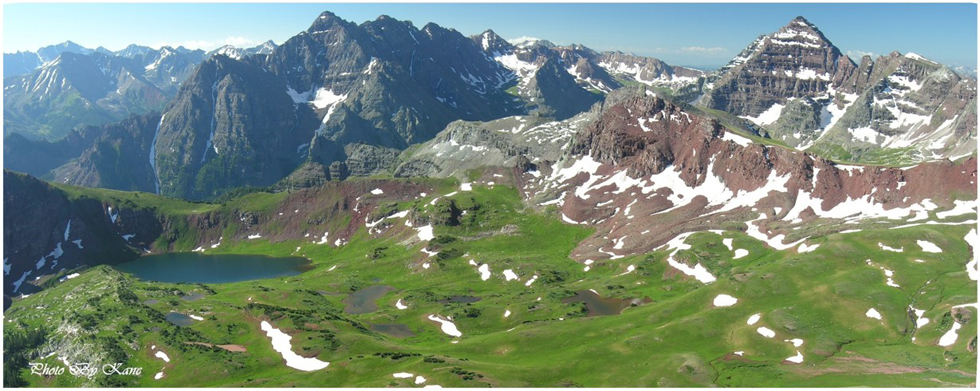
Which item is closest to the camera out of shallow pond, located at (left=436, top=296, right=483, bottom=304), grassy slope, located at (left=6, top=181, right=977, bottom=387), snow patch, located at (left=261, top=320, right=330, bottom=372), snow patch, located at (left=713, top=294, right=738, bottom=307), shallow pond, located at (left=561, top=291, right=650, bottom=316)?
grassy slope, located at (left=6, top=181, right=977, bottom=387)

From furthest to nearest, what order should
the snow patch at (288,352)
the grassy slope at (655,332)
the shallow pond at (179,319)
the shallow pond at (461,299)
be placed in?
the shallow pond at (461,299)
the shallow pond at (179,319)
the snow patch at (288,352)
the grassy slope at (655,332)

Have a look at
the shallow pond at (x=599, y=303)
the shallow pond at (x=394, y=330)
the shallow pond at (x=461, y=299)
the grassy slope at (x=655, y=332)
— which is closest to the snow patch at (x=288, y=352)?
the grassy slope at (x=655, y=332)

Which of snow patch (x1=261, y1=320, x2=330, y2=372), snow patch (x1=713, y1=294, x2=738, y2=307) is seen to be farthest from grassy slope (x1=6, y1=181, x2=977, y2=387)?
snow patch (x1=713, y1=294, x2=738, y2=307)

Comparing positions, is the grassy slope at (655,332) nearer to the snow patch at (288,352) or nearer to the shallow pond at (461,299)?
the snow patch at (288,352)

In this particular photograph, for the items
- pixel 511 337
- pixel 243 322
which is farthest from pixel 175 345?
pixel 511 337

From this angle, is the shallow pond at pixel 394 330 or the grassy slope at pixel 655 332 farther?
the shallow pond at pixel 394 330

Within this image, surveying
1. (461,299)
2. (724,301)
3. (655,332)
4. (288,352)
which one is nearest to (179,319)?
(288,352)

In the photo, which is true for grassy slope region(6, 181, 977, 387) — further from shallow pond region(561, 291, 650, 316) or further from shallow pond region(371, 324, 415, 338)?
shallow pond region(561, 291, 650, 316)

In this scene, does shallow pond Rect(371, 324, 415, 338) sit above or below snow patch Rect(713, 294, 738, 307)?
below

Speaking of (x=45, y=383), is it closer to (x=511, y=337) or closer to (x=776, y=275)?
(x=511, y=337)
